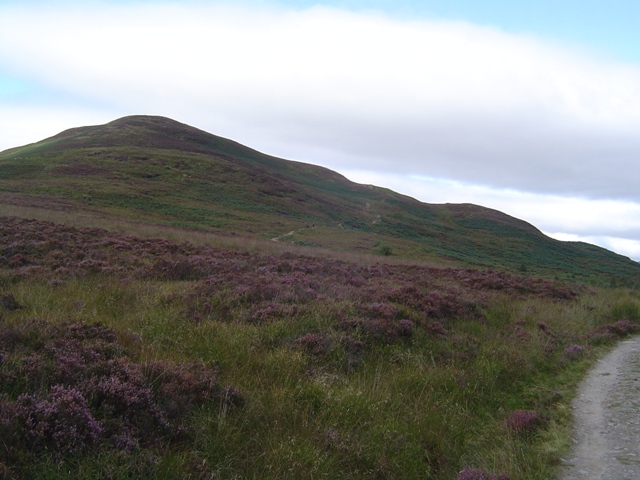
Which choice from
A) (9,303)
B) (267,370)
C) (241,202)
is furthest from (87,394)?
(241,202)

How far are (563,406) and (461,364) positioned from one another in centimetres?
164

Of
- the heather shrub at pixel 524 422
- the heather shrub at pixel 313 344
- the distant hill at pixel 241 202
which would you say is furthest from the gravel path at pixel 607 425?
the distant hill at pixel 241 202

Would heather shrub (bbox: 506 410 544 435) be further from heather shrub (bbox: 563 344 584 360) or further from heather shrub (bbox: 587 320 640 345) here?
heather shrub (bbox: 587 320 640 345)

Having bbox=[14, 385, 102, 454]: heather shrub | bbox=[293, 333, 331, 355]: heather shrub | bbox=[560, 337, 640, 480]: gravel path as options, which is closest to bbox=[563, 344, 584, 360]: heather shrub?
bbox=[560, 337, 640, 480]: gravel path

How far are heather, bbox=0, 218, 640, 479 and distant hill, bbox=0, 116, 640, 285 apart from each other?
2567cm

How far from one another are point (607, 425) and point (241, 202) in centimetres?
5501

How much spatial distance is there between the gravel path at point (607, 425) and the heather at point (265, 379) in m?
0.24

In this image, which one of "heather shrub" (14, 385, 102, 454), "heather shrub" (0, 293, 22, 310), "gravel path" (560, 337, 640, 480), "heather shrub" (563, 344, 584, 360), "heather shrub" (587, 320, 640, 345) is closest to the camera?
"heather shrub" (14, 385, 102, 454)

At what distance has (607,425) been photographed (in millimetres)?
5656

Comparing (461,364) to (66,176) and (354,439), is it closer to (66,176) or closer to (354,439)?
(354,439)

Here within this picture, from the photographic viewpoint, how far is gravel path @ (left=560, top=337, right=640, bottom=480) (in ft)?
14.7

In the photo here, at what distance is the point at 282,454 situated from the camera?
4.10 m

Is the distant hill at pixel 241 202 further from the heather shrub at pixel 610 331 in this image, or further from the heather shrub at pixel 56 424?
the heather shrub at pixel 56 424

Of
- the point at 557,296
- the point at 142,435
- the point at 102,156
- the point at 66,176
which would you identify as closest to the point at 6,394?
the point at 142,435
